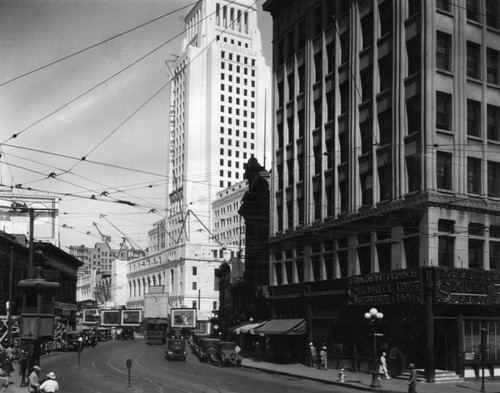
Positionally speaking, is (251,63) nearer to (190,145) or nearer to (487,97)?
(190,145)

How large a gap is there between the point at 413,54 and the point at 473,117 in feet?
16.6

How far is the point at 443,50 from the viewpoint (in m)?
38.6

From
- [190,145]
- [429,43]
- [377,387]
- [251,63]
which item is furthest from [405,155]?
[251,63]

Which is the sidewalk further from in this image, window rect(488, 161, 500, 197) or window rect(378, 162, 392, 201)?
window rect(378, 162, 392, 201)

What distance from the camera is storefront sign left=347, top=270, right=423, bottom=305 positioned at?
36.8 meters

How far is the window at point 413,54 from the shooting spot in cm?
3872

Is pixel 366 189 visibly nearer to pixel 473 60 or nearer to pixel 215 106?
pixel 473 60

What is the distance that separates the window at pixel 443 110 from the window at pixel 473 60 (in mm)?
2359

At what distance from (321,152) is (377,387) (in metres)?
20.6

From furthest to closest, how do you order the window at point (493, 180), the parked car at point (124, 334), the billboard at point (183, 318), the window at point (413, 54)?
1. the parked car at point (124, 334)
2. the billboard at point (183, 318)
3. the window at point (493, 180)
4. the window at point (413, 54)

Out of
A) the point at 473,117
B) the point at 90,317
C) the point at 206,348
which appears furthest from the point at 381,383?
the point at 90,317

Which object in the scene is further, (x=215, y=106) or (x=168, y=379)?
(x=215, y=106)

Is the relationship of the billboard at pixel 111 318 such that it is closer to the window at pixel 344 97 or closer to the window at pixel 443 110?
the window at pixel 344 97

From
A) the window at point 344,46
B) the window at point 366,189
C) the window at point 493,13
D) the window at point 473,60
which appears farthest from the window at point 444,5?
the window at point 366,189
